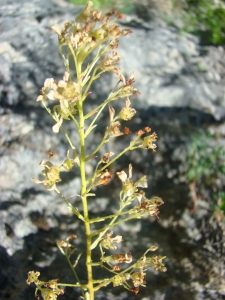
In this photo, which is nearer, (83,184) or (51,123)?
(83,184)

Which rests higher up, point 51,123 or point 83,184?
point 83,184

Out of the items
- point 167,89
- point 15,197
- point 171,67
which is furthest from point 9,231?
Answer: point 171,67

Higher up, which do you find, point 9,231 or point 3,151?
point 3,151

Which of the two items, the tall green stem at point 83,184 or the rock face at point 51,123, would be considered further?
the rock face at point 51,123

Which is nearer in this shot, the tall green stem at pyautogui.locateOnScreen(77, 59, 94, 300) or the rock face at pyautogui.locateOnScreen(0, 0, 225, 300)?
the tall green stem at pyautogui.locateOnScreen(77, 59, 94, 300)

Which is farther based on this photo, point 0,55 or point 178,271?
point 0,55

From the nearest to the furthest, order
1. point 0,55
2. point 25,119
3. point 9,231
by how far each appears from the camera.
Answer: point 9,231 → point 25,119 → point 0,55

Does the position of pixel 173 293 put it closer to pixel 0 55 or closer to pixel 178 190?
pixel 178 190

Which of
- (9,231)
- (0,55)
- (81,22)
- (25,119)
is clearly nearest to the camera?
(81,22)
